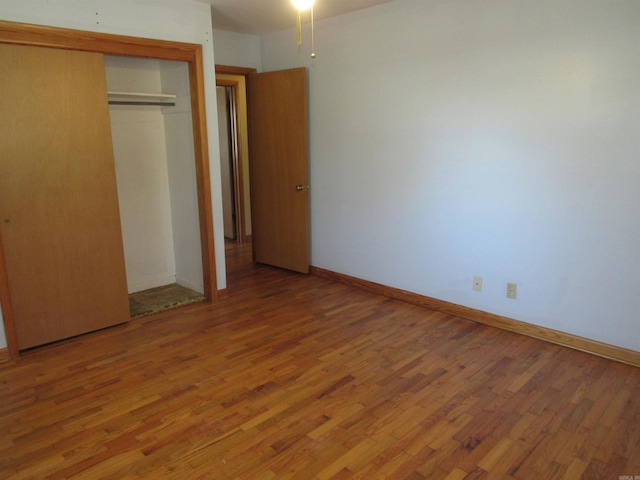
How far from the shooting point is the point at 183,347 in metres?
3.22

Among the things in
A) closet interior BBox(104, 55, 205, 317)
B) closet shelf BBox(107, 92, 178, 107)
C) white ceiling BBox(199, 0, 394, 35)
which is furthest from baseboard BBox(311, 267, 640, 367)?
white ceiling BBox(199, 0, 394, 35)

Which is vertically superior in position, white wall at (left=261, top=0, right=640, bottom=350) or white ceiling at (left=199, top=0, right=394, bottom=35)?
white ceiling at (left=199, top=0, right=394, bottom=35)

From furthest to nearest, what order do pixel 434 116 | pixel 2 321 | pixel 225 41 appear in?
pixel 225 41 < pixel 434 116 < pixel 2 321

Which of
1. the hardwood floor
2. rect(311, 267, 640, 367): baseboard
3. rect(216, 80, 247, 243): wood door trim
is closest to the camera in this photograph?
the hardwood floor

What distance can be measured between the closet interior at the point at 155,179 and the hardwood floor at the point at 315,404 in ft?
2.53

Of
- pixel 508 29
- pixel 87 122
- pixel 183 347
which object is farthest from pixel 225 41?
pixel 183 347

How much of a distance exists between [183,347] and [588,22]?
337cm

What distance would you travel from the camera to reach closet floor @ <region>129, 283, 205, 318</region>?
3902mm

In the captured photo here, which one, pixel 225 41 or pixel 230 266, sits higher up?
pixel 225 41

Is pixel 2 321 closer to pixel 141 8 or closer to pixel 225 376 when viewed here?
pixel 225 376

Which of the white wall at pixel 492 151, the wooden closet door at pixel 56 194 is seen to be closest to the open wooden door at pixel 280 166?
the white wall at pixel 492 151

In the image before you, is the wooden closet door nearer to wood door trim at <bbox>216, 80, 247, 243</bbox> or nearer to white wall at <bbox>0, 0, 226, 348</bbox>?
white wall at <bbox>0, 0, 226, 348</bbox>

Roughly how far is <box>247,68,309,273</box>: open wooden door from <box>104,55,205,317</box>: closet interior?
1.01 metres

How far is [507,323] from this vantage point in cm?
342
